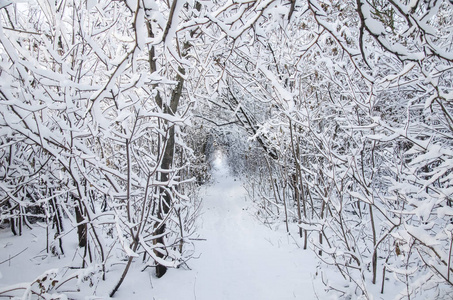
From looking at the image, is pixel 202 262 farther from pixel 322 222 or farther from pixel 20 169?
pixel 20 169

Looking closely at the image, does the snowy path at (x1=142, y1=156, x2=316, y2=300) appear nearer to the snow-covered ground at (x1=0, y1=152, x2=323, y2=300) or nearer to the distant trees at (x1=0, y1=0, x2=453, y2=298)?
the snow-covered ground at (x1=0, y1=152, x2=323, y2=300)

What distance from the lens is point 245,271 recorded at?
12.2ft

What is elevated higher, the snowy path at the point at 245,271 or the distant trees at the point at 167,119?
the distant trees at the point at 167,119

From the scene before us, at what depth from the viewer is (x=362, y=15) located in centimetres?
106

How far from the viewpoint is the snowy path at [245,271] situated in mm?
2965

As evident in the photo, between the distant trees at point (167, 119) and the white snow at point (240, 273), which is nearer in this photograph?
the distant trees at point (167, 119)

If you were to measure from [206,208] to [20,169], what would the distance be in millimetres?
6355

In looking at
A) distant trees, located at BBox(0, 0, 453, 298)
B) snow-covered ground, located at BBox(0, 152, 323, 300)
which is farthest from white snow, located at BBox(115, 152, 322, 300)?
distant trees, located at BBox(0, 0, 453, 298)

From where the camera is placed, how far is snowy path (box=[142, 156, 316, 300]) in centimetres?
296

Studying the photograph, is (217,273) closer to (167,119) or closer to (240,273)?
(240,273)

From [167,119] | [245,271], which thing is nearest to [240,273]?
[245,271]

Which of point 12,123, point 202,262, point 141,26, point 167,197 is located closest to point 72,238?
point 167,197

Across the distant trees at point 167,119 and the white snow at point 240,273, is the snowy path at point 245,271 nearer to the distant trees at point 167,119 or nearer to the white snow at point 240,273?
the white snow at point 240,273

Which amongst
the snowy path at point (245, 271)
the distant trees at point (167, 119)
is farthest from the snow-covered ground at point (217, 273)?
the distant trees at point (167, 119)
